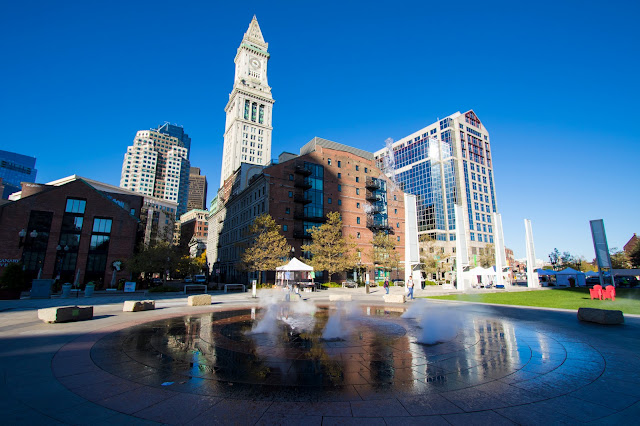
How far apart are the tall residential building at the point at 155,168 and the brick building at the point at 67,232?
142 metres

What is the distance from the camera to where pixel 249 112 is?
4434 inches

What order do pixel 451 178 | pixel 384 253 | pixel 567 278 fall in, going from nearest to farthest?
pixel 567 278
pixel 384 253
pixel 451 178

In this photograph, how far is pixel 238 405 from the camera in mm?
4309

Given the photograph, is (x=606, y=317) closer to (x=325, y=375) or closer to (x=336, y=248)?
(x=325, y=375)

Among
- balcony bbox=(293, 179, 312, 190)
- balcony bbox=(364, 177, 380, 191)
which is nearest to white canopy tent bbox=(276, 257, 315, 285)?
balcony bbox=(293, 179, 312, 190)

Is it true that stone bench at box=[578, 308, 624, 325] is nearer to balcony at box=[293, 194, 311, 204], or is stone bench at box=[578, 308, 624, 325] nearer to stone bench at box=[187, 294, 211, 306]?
stone bench at box=[187, 294, 211, 306]

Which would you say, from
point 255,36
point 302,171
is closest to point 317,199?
point 302,171

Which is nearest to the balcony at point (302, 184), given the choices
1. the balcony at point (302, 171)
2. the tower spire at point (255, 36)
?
the balcony at point (302, 171)

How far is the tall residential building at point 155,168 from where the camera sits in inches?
6471

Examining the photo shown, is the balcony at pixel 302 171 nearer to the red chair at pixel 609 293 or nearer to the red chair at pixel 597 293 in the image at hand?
the red chair at pixel 597 293

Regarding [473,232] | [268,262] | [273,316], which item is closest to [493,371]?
[273,316]

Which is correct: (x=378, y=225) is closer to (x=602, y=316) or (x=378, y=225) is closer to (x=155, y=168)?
(x=602, y=316)

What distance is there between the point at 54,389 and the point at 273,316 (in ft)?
30.3

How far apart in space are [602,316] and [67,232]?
1916 inches
